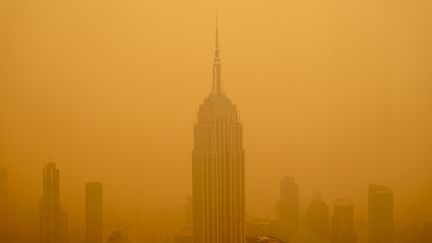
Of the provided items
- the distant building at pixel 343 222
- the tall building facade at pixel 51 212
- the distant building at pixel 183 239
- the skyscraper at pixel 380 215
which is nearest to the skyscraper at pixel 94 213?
the tall building facade at pixel 51 212

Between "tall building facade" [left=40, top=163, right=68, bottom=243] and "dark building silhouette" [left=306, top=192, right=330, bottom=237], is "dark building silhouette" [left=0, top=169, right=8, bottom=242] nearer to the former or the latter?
"tall building facade" [left=40, top=163, right=68, bottom=243]

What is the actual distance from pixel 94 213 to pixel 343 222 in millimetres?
1371

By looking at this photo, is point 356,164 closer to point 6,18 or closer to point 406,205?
point 406,205

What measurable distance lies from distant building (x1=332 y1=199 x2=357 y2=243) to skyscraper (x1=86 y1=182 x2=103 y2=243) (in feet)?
4.20

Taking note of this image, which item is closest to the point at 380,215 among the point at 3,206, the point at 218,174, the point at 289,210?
the point at 289,210

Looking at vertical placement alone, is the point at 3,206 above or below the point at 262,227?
above

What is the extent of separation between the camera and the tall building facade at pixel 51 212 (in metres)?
3.17

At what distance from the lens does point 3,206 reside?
323 cm

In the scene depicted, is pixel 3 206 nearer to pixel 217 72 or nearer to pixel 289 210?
pixel 217 72

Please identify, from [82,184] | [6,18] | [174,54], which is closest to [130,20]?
[174,54]

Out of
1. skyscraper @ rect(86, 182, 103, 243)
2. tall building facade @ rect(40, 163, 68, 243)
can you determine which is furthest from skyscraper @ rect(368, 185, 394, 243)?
tall building facade @ rect(40, 163, 68, 243)

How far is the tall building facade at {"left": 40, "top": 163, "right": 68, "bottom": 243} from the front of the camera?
3170 millimetres

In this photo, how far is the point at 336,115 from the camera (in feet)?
10.9

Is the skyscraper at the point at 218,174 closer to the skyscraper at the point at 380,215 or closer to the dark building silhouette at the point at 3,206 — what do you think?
the skyscraper at the point at 380,215
